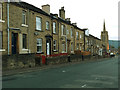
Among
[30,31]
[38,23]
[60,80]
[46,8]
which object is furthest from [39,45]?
[60,80]

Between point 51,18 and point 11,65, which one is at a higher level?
point 51,18

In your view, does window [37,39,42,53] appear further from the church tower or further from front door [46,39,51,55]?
the church tower

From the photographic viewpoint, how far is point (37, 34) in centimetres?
2208

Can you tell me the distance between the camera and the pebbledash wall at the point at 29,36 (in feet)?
52.9

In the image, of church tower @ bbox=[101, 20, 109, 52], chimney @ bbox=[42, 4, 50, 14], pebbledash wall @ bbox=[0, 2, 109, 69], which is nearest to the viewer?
pebbledash wall @ bbox=[0, 2, 109, 69]

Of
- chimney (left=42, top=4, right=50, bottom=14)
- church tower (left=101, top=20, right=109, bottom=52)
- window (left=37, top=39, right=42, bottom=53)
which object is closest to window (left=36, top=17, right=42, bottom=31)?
window (left=37, top=39, right=42, bottom=53)

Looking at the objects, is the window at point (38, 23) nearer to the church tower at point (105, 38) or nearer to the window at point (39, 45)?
the window at point (39, 45)

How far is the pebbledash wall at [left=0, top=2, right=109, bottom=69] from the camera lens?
1612 cm

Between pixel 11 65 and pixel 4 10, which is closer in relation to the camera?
pixel 11 65

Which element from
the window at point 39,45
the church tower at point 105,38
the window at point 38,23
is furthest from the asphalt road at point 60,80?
the church tower at point 105,38

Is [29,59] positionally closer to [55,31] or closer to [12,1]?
[12,1]

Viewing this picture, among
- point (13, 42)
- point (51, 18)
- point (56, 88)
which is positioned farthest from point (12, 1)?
point (56, 88)

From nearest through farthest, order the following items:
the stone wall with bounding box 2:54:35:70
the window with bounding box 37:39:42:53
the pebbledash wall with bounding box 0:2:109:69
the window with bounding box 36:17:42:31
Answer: the stone wall with bounding box 2:54:35:70 → the pebbledash wall with bounding box 0:2:109:69 → the window with bounding box 36:17:42:31 → the window with bounding box 37:39:42:53

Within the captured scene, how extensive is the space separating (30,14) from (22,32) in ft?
10.6
